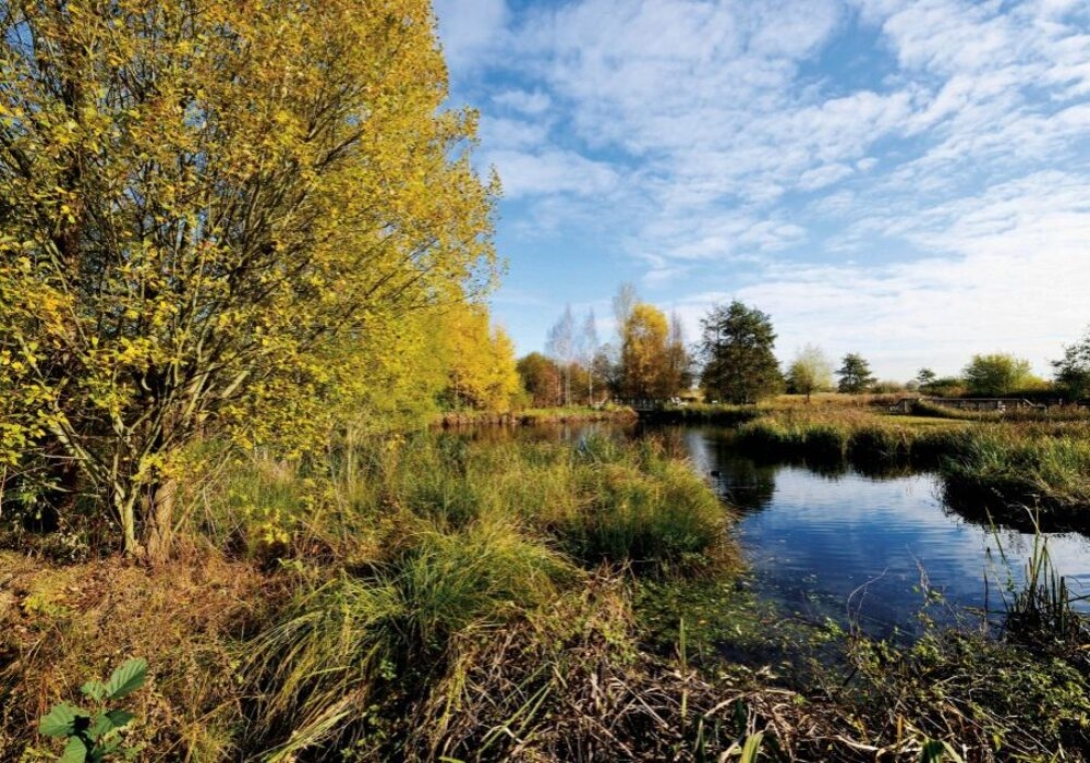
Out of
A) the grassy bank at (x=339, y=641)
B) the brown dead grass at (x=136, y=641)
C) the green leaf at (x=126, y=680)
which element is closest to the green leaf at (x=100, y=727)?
the green leaf at (x=126, y=680)

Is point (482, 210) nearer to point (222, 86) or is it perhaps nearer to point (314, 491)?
point (222, 86)

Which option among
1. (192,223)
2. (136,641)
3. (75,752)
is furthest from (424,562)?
(192,223)

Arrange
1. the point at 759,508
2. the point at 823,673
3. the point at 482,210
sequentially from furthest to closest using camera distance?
the point at 759,508 < the point at 482,210 < the point at 823,673

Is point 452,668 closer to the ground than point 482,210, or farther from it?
closer to the ground

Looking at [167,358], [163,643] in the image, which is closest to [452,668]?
[163,643]

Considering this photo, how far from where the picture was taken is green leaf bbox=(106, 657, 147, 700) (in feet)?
9.51

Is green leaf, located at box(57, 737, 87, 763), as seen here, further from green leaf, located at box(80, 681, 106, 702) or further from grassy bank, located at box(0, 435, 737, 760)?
grassy bank, located at box(0, 435, 737, 760)

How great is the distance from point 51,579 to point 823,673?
7.34 m

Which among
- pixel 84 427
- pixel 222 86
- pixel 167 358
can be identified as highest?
pixel 222 86

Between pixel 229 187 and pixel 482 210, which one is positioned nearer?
pixel 229 187

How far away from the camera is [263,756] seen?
3.28 metres

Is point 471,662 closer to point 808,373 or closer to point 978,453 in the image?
point 978,453

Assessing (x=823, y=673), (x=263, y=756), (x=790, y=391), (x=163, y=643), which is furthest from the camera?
(x=790, y=391)

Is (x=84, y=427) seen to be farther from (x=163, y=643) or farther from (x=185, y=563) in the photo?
(x=163, y=643)
